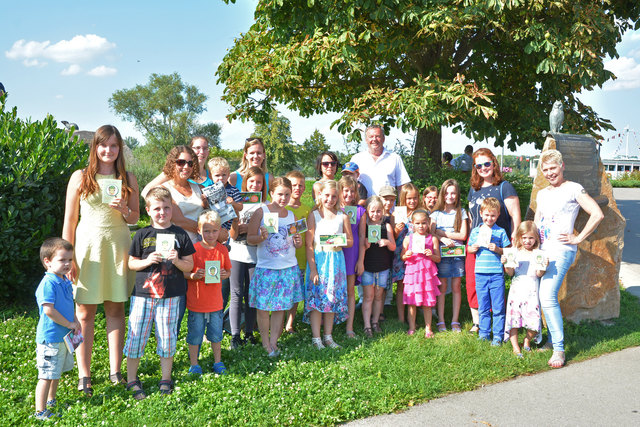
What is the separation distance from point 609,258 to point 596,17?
13.8 feet

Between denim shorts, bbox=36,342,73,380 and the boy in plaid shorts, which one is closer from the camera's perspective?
denim shorts, bbox=36,342,73,380

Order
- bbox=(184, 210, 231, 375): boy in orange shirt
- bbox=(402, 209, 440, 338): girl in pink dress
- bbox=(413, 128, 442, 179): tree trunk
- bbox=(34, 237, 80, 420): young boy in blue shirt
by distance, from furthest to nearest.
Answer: bbox=(413, 128, 442, 179): tree trunk, bbox=(402, 209, 440, 338): girl in pink dress, bbox=(184, 210, 231, 375): boy in orange shirt, bbox=(34, 237, 80, 420): young boy in blue shirt

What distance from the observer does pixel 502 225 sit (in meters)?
5.28

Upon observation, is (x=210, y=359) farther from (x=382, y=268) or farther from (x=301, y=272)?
(x=382, y=268)

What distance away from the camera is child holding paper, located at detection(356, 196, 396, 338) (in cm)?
523

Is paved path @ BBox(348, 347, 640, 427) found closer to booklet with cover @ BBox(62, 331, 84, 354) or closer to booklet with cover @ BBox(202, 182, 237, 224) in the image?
booklet with cover @ BBox(202, 182, 237, 224)

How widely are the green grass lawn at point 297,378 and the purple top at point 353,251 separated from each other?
0.76 metres

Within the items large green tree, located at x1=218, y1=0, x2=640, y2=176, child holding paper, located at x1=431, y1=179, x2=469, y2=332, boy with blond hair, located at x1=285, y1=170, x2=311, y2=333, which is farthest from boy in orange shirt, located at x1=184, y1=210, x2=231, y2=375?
large green tree, located at x1=218, y1=0, x2=640, y2=176

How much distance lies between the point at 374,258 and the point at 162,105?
186 feet

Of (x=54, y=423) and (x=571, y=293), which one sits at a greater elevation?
(x=571, y=293)

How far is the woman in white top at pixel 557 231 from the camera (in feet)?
16.0

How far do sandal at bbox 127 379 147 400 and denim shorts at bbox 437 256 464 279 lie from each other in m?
3.26

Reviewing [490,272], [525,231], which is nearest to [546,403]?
[490,272]

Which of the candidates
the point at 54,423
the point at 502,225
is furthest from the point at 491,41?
the point at 54,423
